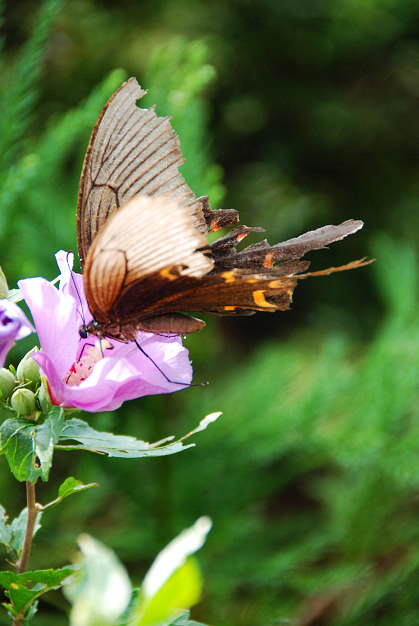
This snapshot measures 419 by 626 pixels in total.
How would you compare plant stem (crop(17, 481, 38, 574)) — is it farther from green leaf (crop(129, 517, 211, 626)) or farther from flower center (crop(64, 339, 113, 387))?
green leaf (crop(129, 517, 211, 626))

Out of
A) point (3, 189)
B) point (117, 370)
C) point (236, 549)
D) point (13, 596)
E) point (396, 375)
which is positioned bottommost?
point (236, 549)

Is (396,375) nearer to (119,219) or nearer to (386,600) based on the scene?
(386,600)

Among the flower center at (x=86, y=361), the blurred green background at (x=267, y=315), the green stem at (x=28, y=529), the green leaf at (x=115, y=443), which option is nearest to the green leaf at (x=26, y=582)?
the green stem at (x=28, y=529)

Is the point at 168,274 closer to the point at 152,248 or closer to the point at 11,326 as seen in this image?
the point at 152,248

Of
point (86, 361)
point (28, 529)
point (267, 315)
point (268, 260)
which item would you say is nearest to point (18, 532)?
point (28, 529)

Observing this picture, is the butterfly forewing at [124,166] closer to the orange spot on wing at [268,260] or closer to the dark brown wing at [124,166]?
the dark brown wing at [124,166]

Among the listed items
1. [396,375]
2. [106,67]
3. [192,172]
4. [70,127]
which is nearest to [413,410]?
[396,375]
